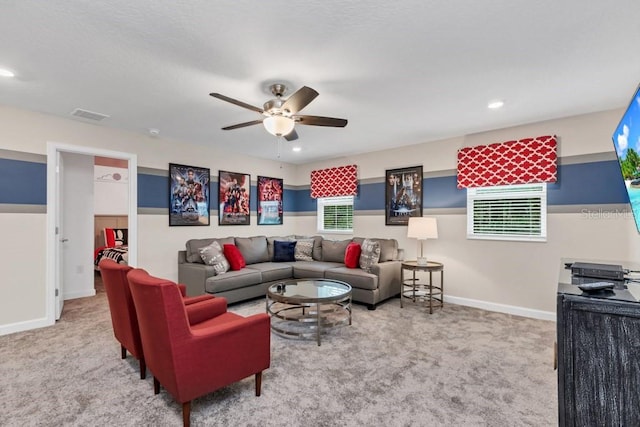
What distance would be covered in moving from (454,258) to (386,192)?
1.50m

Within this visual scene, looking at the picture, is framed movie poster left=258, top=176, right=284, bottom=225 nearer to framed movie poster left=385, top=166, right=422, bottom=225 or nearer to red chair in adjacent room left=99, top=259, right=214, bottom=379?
framed movie poster left=385, top=166, right=422, bottom=225

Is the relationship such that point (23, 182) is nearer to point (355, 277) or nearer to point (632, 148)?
point (355, 277)

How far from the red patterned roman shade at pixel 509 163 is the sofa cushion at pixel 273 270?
114 inches

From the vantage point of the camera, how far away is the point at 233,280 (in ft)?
13.8

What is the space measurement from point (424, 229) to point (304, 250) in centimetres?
215

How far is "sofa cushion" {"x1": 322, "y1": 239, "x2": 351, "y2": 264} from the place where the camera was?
5254 millimetres

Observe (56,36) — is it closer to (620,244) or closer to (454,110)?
(454,110)

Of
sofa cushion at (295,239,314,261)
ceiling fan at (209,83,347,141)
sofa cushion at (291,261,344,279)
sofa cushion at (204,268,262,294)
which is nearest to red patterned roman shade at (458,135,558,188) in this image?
sofa cushion at (291,261,344,279)

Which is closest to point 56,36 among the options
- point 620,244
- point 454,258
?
point 454,258

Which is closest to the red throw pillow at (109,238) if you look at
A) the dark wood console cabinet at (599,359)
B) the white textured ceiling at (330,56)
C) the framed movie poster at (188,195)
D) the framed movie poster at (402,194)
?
the framed movie poster at (188,195)

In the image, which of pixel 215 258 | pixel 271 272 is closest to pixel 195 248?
pixel 215 258

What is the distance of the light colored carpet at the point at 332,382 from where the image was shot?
1.92 meters

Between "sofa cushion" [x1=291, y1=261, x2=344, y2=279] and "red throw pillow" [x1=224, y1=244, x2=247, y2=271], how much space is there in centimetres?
88

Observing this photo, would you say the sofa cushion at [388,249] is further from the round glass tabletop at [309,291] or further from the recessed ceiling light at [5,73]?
the recessed ceiling light at [5,73]
